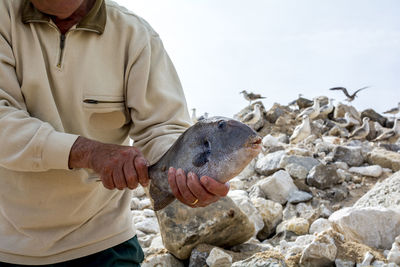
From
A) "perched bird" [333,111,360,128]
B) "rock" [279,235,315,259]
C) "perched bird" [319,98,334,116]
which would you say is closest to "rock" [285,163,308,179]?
"rock" [279,235,315,259]

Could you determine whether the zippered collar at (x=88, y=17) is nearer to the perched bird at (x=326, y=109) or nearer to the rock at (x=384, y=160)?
the rock at (x=384, y=160)

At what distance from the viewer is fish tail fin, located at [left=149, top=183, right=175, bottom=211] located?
1982mm

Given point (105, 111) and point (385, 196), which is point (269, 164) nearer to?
point (385, 196)

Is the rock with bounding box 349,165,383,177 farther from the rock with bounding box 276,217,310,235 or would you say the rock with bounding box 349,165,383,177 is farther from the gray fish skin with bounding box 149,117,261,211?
the gray fish skin with bounding box 149,117,261,211

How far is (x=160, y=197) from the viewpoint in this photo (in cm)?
201

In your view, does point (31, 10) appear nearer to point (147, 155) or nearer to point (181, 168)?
point (147, 155)

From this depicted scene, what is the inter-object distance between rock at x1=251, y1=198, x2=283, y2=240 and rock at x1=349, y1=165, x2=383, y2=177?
9.52 ft

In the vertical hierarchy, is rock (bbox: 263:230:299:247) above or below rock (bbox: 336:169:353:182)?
above

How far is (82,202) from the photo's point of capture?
98.0 inches

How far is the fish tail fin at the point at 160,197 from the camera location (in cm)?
198

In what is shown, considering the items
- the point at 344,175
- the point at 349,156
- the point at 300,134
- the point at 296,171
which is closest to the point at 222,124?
the point at 296,171

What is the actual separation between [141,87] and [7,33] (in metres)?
0.71

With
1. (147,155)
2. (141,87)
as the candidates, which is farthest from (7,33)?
(147,155)

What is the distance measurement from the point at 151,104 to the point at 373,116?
67.4ft
